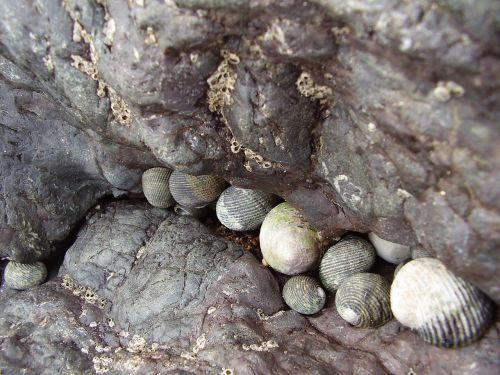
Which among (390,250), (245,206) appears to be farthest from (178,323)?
(390,250)

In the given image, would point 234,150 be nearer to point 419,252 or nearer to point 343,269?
point 343,269

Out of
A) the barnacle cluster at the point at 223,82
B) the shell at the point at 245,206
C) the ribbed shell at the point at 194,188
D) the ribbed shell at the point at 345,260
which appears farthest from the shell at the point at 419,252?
the ribbed shell at the point at 194,188

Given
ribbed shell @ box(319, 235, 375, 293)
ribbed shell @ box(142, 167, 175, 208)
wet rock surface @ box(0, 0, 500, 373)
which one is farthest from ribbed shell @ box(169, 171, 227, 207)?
ribbed shell @ box(319, 235, 375, 293)

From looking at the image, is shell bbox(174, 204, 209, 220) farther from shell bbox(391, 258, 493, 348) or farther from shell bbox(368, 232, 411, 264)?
shell bbox(391, 258, 493, 348)

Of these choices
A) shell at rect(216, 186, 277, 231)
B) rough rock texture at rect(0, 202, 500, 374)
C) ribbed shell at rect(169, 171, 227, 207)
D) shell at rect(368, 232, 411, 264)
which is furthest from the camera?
ribbed shell at rect(169, 171, 227, 207)

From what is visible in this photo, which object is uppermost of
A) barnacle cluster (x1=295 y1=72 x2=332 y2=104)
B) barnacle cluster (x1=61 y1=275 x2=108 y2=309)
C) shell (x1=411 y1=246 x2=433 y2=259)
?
barnacle cluster (x1=295 y1=72 x2=332 y2=104)

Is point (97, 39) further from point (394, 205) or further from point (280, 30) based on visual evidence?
point (394, 205)

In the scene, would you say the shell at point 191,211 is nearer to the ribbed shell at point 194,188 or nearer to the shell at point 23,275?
the ribbed shell at point 194,188
